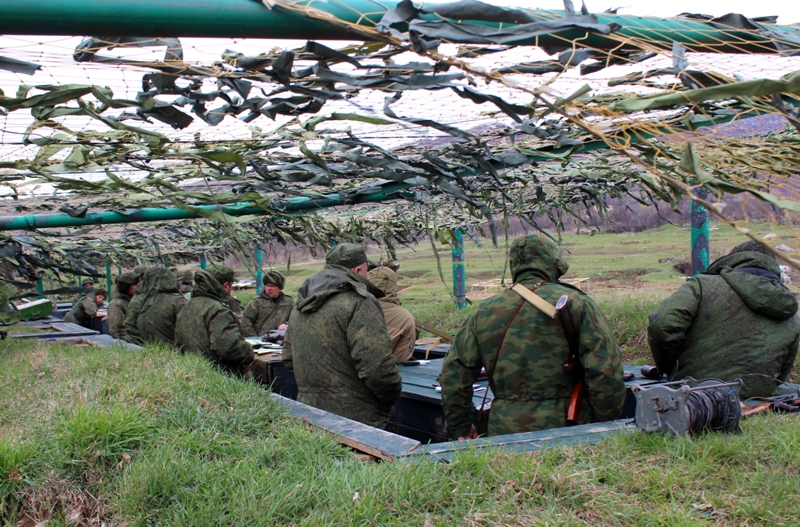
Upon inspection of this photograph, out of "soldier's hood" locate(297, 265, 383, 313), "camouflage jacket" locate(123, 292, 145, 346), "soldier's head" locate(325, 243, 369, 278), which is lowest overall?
"camouflage jacket" locate(123, 292, 145, 346)

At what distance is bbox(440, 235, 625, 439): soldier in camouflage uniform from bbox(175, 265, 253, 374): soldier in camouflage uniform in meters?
2.71

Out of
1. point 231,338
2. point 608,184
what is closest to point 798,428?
point 608,184

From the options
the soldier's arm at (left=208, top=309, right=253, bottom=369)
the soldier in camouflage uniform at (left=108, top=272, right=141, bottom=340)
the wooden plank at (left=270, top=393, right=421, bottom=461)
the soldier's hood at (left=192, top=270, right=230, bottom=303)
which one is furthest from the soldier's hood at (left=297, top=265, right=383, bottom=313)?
the soldier in camouflage uniform at (left=108, top=272, right=141, bottom=340)

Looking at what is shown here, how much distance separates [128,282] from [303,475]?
289 inches

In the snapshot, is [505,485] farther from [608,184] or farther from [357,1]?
[608,184]

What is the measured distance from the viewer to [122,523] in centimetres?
278

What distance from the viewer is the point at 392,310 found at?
6715 millimetres

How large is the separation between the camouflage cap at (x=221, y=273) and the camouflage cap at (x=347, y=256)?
2297 mm

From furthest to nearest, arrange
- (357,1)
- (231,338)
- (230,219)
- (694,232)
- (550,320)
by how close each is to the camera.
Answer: (694,232) → (231,338) → (550,320) → (230,219) → (357,1)

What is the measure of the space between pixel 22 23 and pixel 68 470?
2279 millimetres

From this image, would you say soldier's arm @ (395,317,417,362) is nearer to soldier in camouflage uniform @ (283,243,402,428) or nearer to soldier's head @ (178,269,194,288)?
soldier in camouflage uniform @ (283,243,402,428)

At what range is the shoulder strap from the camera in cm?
369

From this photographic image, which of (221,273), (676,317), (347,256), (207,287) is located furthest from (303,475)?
(221,273)

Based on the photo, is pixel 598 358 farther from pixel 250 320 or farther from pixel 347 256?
pixel 250 320
